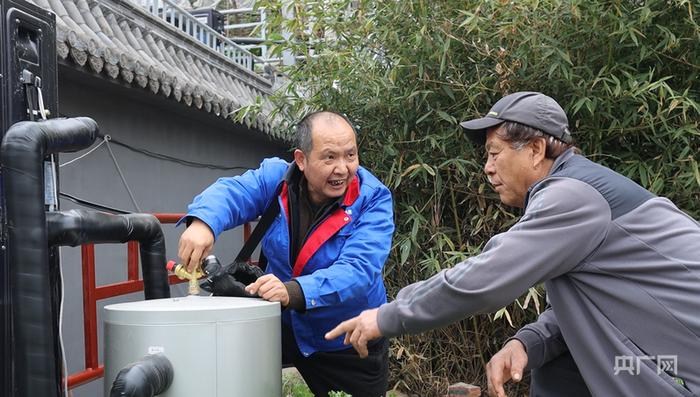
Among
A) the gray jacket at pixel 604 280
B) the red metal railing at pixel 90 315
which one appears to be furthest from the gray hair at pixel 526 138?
the red metal railing at pixel 90 315

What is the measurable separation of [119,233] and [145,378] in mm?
587

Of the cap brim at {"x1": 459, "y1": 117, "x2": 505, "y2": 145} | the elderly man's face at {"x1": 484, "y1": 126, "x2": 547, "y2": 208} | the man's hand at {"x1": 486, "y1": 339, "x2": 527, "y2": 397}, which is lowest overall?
the man's hand at {"x1": 486, "y1": 339, "x2": 527, "y2": 397}

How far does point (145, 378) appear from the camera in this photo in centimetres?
172

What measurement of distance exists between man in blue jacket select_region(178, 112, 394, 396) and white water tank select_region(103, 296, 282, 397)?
0.47m

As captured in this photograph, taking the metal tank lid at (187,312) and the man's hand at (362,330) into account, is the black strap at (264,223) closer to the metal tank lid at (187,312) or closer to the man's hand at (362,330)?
the metal tank lid at (187,312)

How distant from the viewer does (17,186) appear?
1716 mm

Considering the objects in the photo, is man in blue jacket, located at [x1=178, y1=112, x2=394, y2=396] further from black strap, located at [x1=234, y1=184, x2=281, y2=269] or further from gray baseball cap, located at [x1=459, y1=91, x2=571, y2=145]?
gray baseball cap, located at [x1=459, y1=91, x2=571, y2=145]

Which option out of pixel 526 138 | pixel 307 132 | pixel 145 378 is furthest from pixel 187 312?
pixel 526 138

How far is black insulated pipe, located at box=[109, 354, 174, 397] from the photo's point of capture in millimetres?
1694

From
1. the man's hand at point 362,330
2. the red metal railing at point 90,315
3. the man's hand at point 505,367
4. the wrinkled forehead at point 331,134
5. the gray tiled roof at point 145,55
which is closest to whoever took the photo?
the man's hand at point 362,330

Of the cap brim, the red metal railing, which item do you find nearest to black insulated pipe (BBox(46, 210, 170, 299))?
the red metal railing

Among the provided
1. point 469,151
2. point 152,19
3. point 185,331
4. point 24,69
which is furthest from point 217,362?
point 152,19

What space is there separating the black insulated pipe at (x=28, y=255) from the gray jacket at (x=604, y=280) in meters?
0.92

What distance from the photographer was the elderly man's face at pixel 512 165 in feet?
7.07
